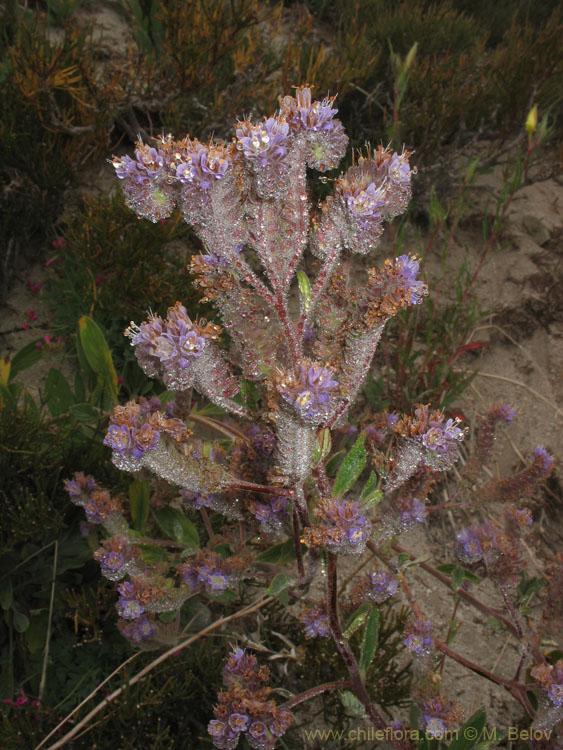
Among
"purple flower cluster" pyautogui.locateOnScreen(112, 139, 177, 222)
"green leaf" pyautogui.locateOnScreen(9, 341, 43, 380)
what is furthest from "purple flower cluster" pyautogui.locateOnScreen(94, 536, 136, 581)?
"green leaf" pyautogui.locateOnScreen(9, 341, 43, 380)

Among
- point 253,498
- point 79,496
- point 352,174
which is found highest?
point 352,174

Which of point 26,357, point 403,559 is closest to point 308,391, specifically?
point 403,559

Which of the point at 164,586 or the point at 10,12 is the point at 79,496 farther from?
the point at 10,12

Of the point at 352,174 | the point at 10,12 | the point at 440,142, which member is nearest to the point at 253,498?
the point at 352,174

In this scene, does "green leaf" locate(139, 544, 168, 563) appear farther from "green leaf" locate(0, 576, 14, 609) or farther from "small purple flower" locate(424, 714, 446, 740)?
"small purple flower" locate(424, 714, 446, 740)

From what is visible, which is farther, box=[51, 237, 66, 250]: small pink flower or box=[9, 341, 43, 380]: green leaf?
box=[51, 237, 66, 250]: small pink flower

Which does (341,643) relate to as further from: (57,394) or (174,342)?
(57,394)
